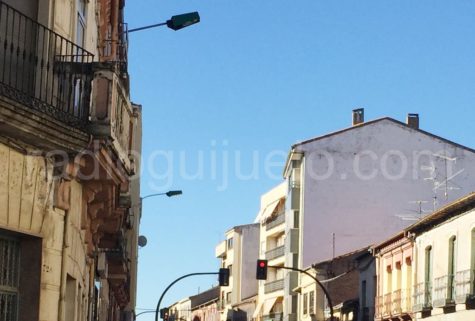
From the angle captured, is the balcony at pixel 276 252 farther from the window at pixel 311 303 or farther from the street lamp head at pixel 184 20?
the street lamp head at pixel 184 20

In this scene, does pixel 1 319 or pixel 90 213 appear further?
pixel 90 213

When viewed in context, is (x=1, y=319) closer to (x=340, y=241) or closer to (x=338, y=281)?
(x=338, y=281)

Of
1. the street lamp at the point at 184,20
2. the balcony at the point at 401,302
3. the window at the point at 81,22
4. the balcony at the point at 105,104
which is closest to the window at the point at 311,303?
the balcony at the point at 401,302

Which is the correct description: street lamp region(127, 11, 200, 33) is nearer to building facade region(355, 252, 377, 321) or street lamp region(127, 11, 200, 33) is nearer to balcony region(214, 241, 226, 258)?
building facade region(355, 252, 377, 321)

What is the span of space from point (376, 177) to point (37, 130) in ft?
169

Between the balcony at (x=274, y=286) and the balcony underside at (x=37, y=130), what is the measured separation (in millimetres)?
64053

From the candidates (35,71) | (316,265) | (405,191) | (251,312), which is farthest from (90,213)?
(251,312)

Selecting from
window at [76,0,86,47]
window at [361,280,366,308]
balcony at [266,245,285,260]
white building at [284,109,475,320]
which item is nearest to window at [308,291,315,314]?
white building at [284,109,475,320]

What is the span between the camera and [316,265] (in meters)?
56.4

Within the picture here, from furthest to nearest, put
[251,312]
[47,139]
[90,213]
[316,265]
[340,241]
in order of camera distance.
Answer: [251,312] → [340,241] → [316,265] → [90,213] → [47,139]

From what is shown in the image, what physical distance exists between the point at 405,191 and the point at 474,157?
4253 millimetres

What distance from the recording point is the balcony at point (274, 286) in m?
73.9

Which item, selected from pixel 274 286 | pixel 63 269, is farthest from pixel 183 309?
pixel 63 269

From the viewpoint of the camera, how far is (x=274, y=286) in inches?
2997
